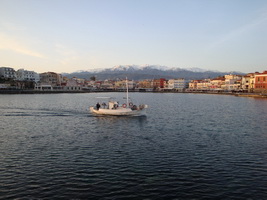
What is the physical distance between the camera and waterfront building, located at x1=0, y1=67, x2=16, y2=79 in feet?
571

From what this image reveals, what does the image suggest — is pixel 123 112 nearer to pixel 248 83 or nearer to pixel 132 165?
pixel 132 165

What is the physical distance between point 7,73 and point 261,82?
185m

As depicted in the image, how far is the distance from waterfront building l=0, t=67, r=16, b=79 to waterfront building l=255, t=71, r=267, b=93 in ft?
598

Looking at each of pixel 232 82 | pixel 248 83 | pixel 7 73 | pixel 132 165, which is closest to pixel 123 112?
pixel 132 165

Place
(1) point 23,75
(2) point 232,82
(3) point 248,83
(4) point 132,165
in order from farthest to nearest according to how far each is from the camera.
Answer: (1) point 23,75, (2) point 232,82, (3) point 248,83, (4) point 132,165

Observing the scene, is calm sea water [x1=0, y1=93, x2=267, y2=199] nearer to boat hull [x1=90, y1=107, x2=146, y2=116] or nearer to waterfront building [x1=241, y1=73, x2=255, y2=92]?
boat hull [x1=90, y1=107, x2=146, y2=116]

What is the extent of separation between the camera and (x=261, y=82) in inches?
5128

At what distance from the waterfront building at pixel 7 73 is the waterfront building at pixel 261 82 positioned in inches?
7179

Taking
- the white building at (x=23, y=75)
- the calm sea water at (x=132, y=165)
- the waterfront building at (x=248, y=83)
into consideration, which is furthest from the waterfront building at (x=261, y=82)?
the white building at (x=23, y=75)

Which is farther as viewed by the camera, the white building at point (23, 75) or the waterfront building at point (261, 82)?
the white building at point (23, 75)

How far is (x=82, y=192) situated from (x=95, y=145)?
35.3 feet

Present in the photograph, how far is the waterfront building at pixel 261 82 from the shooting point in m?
127

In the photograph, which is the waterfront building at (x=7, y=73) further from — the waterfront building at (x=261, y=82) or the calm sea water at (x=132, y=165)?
the waterfront building at (x=261, y=82)

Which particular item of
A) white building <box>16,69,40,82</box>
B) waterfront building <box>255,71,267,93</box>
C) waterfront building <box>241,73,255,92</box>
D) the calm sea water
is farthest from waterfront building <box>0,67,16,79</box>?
waterfront building <box>241,73,255,92</box>
